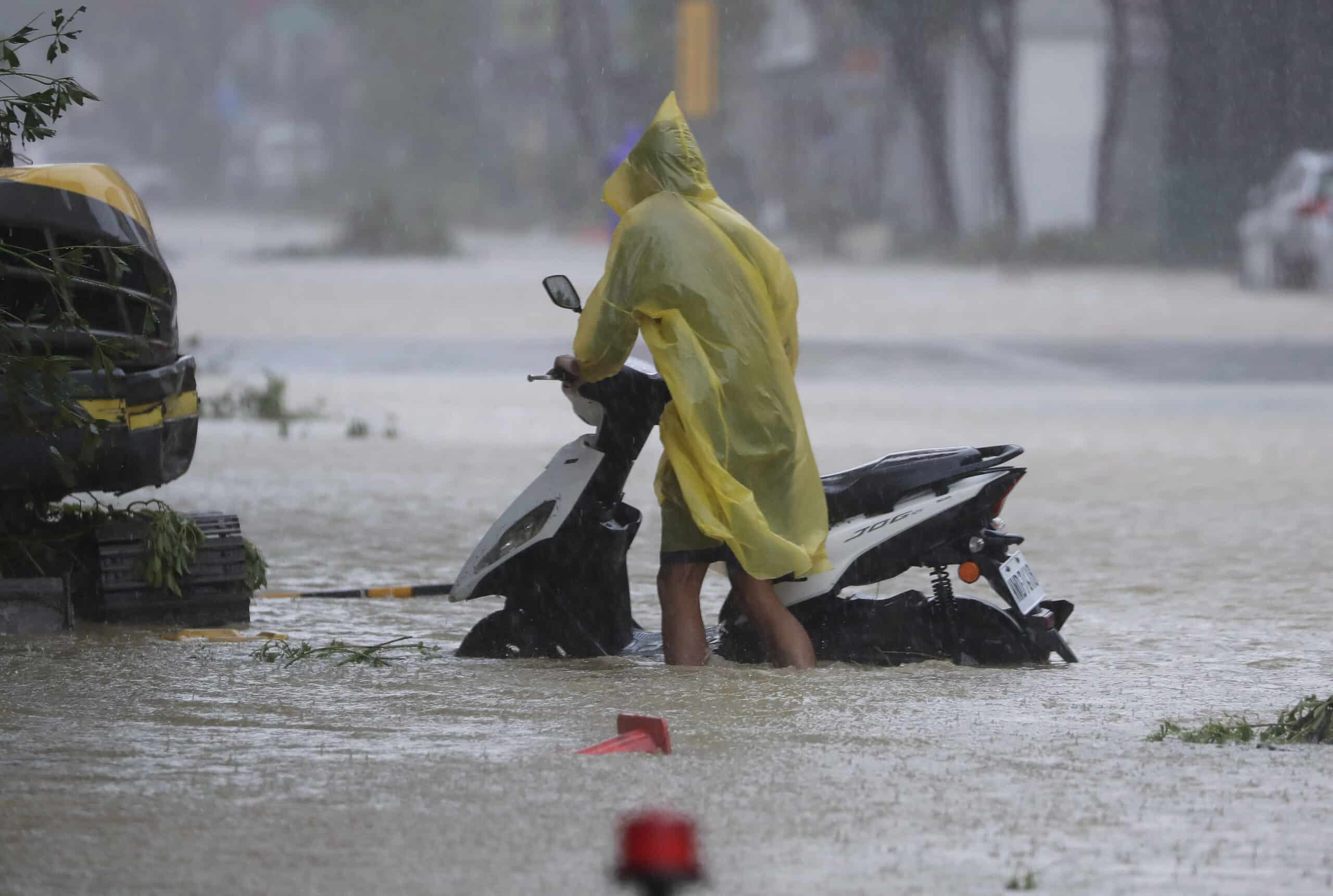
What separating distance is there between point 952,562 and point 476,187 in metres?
55.0

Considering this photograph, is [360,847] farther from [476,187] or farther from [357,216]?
[476,187]

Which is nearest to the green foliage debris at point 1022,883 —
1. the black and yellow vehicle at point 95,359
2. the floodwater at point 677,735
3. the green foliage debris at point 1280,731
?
the floodwater at point 677,735

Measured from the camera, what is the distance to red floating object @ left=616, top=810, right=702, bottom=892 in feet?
7.03

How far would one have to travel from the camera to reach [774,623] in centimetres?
537

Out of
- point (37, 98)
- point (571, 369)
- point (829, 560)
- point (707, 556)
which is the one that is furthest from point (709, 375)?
point (37, 98)

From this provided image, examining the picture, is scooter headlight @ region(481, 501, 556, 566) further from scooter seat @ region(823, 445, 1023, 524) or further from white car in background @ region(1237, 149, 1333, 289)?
white car in background @ region(1237, 149, 1333, 289)

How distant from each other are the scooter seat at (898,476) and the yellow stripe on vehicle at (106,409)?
198cm

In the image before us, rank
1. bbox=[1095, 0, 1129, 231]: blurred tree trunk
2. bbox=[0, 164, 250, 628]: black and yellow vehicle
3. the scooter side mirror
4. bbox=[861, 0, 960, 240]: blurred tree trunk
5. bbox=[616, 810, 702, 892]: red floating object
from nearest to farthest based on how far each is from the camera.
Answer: bbox=[616, 810, 702, 892]: red floating object, the scooter side mirror, bbox=[0, 164, 250, 628]: black and yellow vehicle, bbox=[1095, 0, 1129, 231]: blurred tree trunk, bbox=[861, 0, 960, 240]: blurred tree trunk

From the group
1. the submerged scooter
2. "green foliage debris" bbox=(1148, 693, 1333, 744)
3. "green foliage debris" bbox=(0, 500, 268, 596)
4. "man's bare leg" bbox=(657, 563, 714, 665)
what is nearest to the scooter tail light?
the submerged scooter

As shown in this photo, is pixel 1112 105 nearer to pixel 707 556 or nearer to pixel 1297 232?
pixel 1297 232

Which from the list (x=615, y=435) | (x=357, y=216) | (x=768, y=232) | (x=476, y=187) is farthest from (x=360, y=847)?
(x=476, y=187)

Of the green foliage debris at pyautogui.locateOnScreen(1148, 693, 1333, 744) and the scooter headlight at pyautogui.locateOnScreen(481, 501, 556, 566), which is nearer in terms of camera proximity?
the green foliage debris at pyautogui.locateOnScreen(1148, 693, 1333, 744)

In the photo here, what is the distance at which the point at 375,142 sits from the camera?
231 feet

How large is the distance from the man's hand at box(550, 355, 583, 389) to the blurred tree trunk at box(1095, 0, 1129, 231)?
106 ft
